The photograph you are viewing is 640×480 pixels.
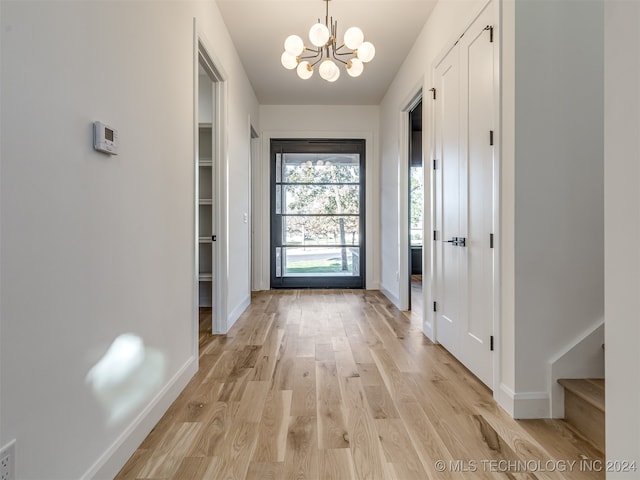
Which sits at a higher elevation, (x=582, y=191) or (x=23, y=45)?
(x=23, y=45)

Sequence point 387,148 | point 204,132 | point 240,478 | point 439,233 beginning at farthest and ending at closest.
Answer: point 387,148, point 204,132, point 439,233, point 240,478

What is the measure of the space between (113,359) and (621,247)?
1662 mm

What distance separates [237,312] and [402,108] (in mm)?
2835

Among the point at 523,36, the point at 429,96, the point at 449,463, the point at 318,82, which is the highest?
the point at 318,82

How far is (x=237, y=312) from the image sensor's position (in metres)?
3.84

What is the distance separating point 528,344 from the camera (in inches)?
71.3

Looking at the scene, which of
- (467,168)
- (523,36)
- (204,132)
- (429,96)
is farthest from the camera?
(204,132)

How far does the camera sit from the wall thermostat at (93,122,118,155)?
4.19 feet

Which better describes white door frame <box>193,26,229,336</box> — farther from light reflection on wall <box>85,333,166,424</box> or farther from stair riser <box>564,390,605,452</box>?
stair riser <box>564,390,605,452</box>

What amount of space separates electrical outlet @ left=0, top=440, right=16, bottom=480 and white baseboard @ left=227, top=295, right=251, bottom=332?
250cm

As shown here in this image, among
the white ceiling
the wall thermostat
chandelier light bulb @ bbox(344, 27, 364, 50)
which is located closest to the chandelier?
chandelier light bulb @ bbox(344, 27, 364, 50)

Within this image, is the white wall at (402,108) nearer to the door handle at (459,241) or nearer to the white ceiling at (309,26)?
the white ceiling at (309,26)

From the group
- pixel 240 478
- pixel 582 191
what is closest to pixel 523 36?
pixel 582 191

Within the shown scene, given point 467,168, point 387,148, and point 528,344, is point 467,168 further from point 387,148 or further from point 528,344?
point 387,148
